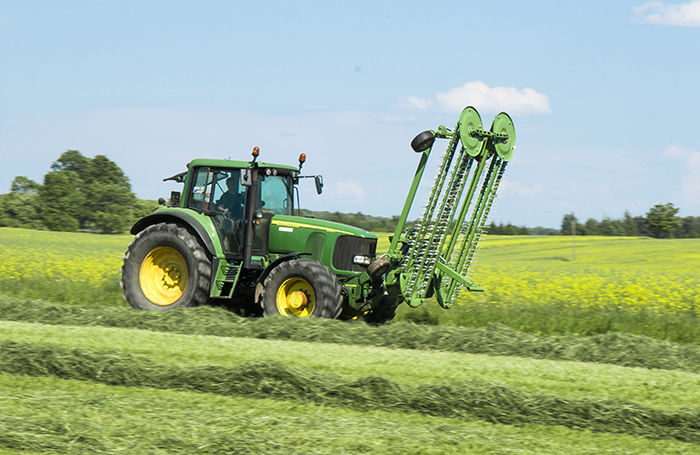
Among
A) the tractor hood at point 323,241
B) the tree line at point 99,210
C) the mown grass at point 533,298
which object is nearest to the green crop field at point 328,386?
the mown grass at point 533,298

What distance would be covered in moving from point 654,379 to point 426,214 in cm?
379

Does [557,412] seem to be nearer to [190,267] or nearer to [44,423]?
[44,423]

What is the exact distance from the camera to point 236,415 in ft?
15.7

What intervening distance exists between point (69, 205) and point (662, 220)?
38.9m

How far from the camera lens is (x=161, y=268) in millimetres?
10469

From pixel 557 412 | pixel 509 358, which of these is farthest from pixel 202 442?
pixel 509 358

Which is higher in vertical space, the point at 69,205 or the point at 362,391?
the point at 69,205

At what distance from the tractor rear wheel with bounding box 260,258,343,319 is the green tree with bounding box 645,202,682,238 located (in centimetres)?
4535

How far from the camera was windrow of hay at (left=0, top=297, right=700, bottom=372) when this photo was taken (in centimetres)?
733

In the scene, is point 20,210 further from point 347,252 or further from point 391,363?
point 391,363

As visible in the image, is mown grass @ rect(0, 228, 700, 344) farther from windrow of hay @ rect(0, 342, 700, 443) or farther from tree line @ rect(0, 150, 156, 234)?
tree line @ rect(0, 150, 156, 234)

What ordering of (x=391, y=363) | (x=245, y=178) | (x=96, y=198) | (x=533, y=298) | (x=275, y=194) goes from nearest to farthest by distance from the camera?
1. (x=391, y=363)
2. (x=245, y=178)
3. (x=275, y=194)
4. (x=533, y=298)
5. (x=96, y=198)

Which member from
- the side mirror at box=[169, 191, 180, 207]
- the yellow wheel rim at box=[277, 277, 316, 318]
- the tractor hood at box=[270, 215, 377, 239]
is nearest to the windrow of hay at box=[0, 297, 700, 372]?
the yellow wheel rim at box=[277, 277, 316, 318]

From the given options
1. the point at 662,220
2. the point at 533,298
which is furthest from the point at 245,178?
the point at 662,220
